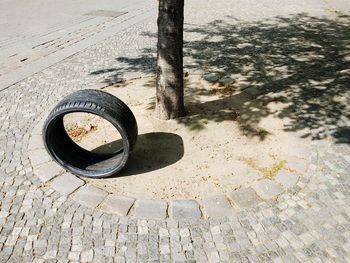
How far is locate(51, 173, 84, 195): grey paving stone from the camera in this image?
511 cm

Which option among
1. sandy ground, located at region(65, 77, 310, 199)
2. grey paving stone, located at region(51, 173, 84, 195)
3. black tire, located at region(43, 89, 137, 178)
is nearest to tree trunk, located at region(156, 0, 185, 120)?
sandy ground, located at region(65, 77, 310, 199)

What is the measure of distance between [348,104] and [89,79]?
595 cm

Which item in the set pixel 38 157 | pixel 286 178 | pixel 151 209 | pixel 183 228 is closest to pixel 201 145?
pixel 286 178

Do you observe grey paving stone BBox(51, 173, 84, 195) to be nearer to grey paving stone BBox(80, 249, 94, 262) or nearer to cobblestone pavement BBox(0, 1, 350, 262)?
cobblestone pavement BBox(0, 1, 350, 262)

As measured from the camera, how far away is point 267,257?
4.12 meters

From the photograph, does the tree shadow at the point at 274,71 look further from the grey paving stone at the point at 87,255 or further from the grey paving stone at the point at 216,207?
the grey paving stone at the point at 87,255

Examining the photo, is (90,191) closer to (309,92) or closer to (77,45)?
(309,92)

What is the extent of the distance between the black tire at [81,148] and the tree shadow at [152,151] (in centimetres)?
26

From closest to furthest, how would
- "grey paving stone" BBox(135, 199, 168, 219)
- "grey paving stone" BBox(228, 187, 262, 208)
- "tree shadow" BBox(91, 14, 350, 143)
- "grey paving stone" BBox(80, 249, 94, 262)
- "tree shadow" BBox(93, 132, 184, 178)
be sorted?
"grey paving stone" BBox(80, 249, 94, 262) → "grey paving stone" BBox(135, 199, 168, 219) → "grey paving stone" BBox(228, 187, 262, 208) → "tree shadow" BBox(93, 132, 184, 178) → "tree shadow" BBox(91, 14, 350, 143)

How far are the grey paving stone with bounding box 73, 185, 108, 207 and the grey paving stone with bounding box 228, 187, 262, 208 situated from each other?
71.7 inches

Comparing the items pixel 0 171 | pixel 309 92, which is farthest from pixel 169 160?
pixel 309 92

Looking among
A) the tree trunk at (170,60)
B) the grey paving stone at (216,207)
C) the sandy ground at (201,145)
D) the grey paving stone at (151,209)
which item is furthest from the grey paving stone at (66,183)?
the tree trunk at (170,60)

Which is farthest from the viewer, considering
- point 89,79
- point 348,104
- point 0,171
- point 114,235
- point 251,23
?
point 251,23

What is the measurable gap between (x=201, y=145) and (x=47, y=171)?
→ 253 cm
